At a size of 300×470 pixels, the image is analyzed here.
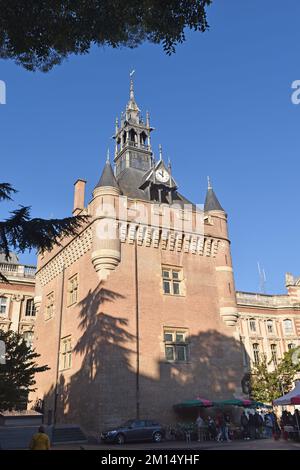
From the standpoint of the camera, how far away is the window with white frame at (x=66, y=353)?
27120mm

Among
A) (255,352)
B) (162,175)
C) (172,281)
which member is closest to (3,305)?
(172,281)

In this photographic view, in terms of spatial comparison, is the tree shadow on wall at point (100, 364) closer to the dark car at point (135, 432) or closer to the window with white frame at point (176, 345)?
the dark car at point (135, 432)

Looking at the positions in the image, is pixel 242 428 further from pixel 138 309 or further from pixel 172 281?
pixel 172 281

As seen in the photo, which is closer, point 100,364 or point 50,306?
point 100,364

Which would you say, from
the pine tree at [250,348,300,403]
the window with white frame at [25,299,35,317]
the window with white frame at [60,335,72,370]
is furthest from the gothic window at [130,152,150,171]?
the pine tree at [250,348,300,403]

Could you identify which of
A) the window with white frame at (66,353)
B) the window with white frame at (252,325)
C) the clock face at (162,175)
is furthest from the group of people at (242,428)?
the window with white frame at (252,325)

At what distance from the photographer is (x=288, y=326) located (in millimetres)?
51875

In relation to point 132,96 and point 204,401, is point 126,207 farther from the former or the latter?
point 132,96

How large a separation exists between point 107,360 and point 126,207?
9.12m

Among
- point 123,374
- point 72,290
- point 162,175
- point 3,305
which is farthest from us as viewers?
point 3,305

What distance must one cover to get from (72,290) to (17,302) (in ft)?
48.7

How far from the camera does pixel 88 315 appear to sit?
2523 centimetres

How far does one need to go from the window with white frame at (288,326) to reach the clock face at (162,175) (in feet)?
97.1
